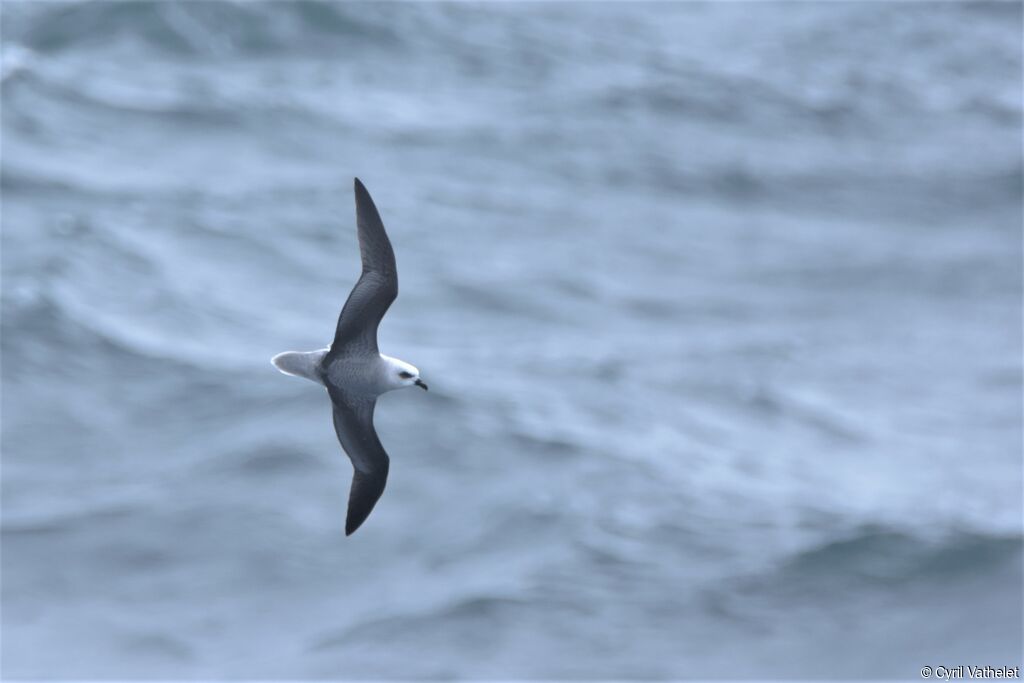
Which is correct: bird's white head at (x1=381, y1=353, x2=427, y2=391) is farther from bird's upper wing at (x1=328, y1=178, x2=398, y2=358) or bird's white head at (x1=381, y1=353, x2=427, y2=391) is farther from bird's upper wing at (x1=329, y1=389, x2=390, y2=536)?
bird's upper wing at (x1=329, y1=389, x2=390, y2=536)

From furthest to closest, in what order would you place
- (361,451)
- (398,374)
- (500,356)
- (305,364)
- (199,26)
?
1. (199,26)
2. (500,356)
3. (361,451)
4. (305,364)
5. (398,374)

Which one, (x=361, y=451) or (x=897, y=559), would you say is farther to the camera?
(x=897, y=559)

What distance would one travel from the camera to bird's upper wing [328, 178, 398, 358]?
7527mm

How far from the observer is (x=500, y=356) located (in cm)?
2167

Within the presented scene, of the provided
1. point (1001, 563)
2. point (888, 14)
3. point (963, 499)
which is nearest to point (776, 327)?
point (963, 499)

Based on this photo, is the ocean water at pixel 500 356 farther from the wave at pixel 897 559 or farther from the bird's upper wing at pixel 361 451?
the bird's upper wing at pixel 361 451

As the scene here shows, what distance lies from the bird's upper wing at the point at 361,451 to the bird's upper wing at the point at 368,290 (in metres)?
0.43

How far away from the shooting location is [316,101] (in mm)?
29922

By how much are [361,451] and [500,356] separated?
1360cm

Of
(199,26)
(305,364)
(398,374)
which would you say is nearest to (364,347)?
(398,374)

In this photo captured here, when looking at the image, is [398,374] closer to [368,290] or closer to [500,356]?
[368,290]

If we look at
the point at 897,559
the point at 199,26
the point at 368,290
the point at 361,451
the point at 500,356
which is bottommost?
the point at 361,451

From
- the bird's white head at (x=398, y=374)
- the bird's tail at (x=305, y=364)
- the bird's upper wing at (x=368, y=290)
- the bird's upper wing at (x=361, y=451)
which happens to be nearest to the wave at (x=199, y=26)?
the bird's upper wing at (x=361, y=451)

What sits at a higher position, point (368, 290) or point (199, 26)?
point (199, 26)
